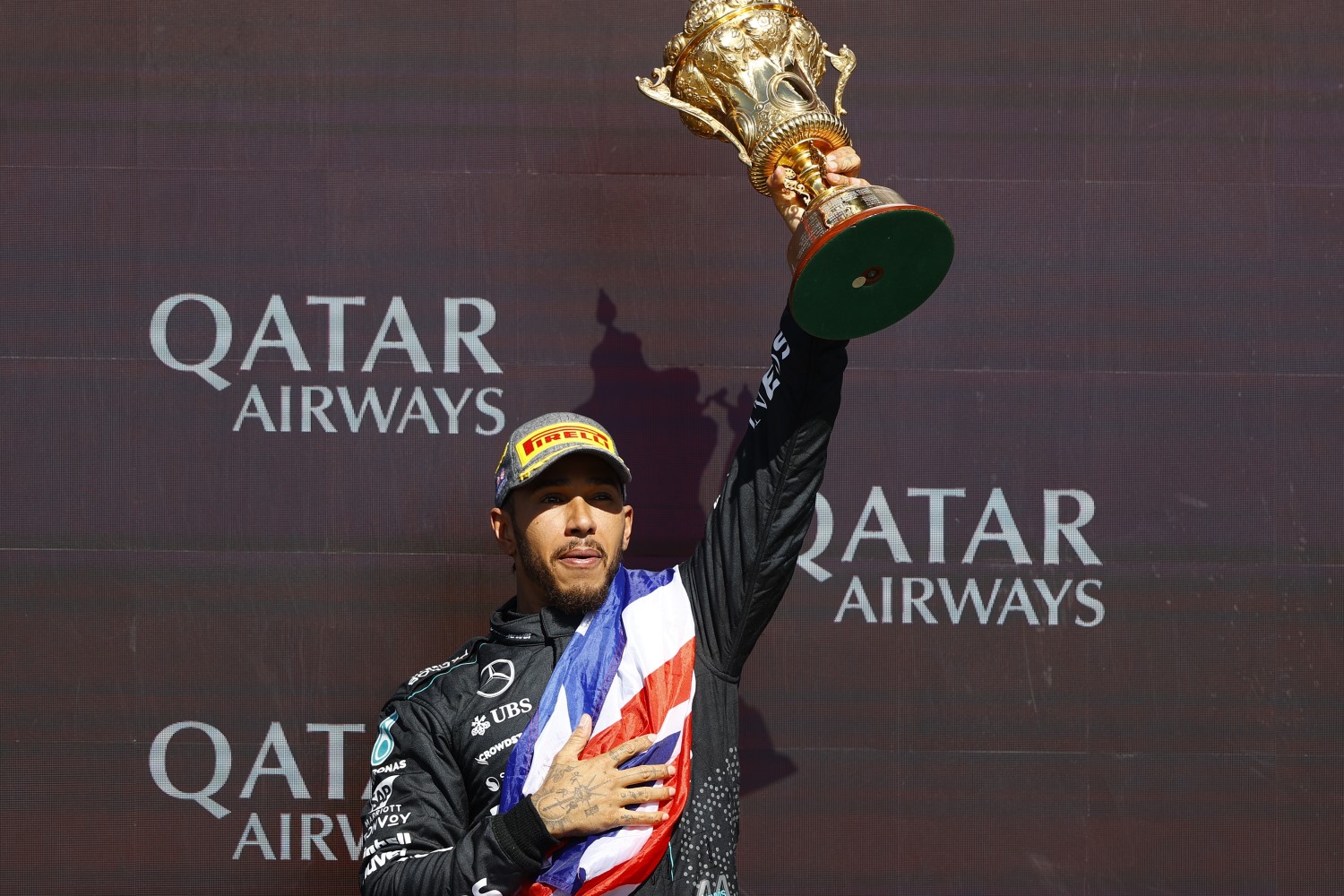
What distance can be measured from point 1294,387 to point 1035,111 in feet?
3.12

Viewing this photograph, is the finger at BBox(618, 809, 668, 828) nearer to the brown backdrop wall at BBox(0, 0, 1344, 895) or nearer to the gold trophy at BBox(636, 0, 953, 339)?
the gold trophy at BBox(636, 0, 953, 339)

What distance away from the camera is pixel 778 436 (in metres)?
2.24

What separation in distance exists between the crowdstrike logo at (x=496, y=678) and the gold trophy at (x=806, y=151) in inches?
30.9

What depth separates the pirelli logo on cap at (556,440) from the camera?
235cm

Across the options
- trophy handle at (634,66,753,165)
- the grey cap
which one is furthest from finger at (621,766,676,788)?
trophy handle at (634,66,753,165)

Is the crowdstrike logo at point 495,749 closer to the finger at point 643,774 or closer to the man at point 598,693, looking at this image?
the man at point 598,693

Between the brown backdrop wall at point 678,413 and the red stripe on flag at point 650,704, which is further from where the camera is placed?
the brown backdrop wall at point 678,413

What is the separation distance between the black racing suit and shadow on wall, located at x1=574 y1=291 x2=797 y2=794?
98cm

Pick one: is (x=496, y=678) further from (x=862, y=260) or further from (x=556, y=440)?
→ (x=862, y=260)

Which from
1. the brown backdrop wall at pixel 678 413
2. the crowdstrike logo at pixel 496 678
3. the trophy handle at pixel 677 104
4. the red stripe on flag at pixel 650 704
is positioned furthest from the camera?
the brown backdrop wall at pixel 678 413

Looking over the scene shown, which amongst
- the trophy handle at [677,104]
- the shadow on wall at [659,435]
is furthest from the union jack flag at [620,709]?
the shadow on wall at [659,435]

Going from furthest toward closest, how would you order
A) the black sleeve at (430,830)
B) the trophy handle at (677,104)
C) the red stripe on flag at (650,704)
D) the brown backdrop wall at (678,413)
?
1. the brown backdrop wall at (678,413)
2. the trophy handle at (677,104)
3. the red stripe on flag at (650,704)
4. the black sleeve at (430,830)

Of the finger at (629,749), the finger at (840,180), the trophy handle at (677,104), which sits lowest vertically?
the finger at (629,749)

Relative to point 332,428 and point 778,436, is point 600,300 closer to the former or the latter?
point 332,428
